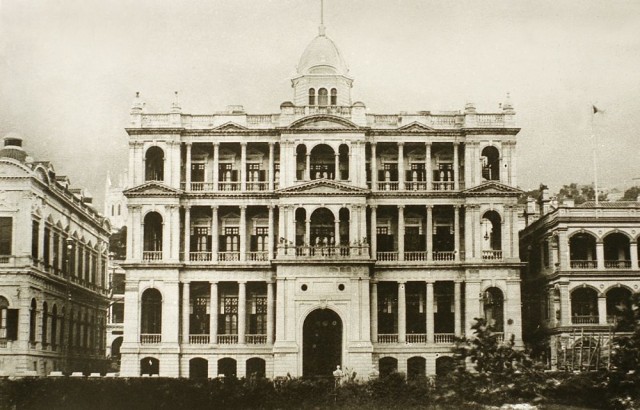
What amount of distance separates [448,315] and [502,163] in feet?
31.9

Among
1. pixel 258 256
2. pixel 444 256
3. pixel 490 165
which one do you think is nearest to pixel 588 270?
pixel 490 165

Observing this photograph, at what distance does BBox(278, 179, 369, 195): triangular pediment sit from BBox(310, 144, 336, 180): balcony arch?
8.16ft

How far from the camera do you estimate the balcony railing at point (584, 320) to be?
60.9m

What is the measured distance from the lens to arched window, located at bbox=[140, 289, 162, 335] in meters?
59.0

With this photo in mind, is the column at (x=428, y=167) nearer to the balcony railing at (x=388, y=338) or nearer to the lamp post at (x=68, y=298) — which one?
the balcony railing at (x=388, y=338)

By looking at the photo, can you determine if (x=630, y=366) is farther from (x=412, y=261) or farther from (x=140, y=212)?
(x=140, y=212)

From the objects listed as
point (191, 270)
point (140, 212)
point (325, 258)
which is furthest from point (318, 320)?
point (140, 212)

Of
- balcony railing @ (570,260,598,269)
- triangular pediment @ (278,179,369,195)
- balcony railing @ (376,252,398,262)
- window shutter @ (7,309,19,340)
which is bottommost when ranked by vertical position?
window shutter @ (7,309,19,340)

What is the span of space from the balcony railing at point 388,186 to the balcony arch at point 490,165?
5732mm

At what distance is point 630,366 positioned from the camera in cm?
3575

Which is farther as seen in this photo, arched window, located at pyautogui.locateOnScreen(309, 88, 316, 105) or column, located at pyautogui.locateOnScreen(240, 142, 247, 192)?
arched window, located at pyautogui.locateOnScreen(309, 88, 316, 105)

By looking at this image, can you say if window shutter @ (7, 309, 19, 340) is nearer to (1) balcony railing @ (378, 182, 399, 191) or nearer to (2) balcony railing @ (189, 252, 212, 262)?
(2) balcony railing @ (189, 252, 212, 262)

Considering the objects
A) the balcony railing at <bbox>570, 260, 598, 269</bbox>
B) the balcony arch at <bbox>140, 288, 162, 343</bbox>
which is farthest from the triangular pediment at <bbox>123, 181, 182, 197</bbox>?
the balcony railing at <bbox>570, 260, 598, 269</bbox>

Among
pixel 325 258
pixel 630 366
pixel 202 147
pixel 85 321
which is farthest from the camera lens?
pixel 85 321
